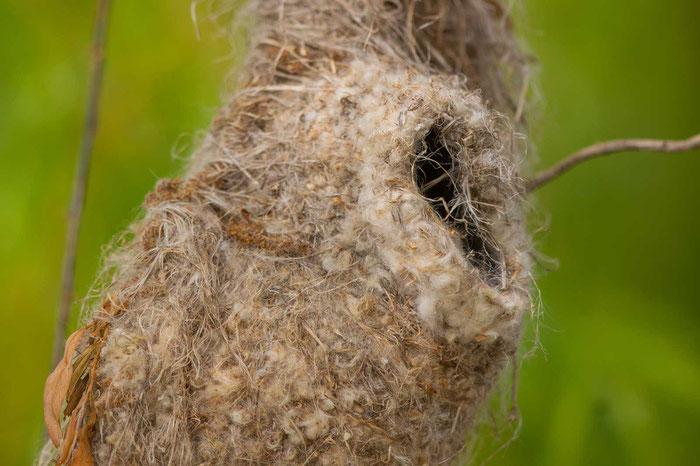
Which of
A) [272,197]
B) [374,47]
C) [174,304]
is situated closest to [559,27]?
[374,47]

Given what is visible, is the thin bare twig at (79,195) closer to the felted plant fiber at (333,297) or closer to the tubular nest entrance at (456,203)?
the felted plant fiber at (333,297)

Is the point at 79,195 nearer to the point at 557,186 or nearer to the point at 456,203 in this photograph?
the point at 456,203

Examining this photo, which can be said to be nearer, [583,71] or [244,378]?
[244,378]

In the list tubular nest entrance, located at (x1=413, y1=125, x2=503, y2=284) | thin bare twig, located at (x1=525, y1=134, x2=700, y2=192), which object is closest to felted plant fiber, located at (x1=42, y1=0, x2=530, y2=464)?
tubular nest entrance, located at (x1=413, y1=125, x2=503, y2=284)

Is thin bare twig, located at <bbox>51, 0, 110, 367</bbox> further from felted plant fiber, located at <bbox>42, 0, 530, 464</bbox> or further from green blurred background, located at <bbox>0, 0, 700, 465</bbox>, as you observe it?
green blurred background, located at <bbox>0, 0, 700, 465</bbox>

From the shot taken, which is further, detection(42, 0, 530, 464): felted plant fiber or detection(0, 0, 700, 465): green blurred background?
detection(0, 0, 700, 465): green blurred background

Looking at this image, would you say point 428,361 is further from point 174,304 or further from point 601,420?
point 601,420

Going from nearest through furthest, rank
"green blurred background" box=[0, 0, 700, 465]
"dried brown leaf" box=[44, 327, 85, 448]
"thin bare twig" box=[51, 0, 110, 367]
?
"dried brown leaf" box=[44, 327, 85, 448] < "thin bare twig" box=[51, 0, 110, 367] < "green blurred background" box=[0, 0, 700, 465]

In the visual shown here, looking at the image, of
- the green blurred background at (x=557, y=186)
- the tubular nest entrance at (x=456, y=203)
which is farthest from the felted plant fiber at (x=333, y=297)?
the green blurred background at (x=557, y=186)
